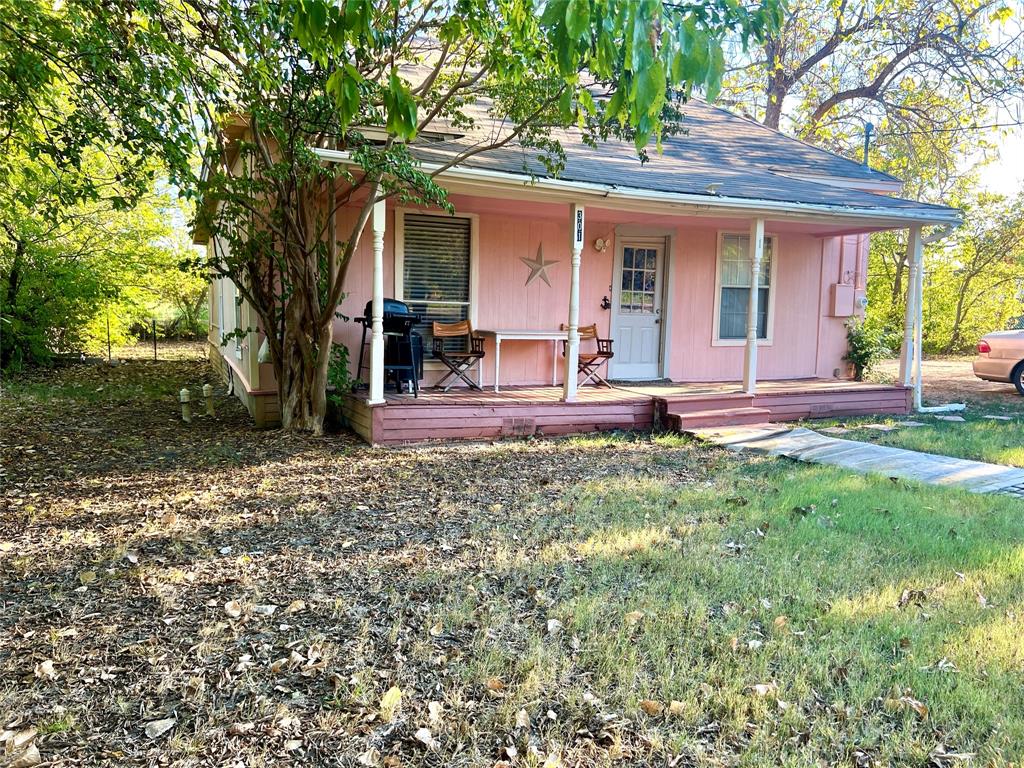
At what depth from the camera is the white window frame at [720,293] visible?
30.9ft

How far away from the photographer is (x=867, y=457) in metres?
6.09

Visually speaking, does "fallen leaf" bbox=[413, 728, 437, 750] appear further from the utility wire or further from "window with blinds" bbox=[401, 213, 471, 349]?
the utility wire

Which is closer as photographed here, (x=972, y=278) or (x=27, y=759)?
(x=27, y=759)

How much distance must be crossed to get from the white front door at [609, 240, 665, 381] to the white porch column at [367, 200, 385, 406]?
3851 mm

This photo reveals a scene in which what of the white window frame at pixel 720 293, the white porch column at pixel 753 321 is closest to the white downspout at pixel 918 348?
the white window frame at pixel 720 293

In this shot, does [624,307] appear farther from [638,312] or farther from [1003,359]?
[1003,359]

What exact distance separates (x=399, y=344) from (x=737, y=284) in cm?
517

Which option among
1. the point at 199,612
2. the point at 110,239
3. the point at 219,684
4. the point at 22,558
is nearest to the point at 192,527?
the point at 22,558

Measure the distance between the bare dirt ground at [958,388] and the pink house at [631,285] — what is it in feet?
5.43

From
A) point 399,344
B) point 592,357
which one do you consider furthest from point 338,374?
point 592,357

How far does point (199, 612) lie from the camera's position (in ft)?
9.43

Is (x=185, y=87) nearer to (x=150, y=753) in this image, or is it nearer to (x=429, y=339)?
(x=429, y=339)

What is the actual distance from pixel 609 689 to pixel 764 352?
844 cm

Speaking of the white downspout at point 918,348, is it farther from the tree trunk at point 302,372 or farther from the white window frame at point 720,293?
the tree trunk at point 302,372
